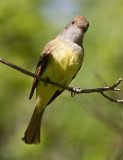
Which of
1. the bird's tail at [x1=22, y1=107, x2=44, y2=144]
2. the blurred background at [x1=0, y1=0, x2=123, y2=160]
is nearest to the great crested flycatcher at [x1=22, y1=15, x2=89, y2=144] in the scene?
the bird's tail at [x1=22, y1=107, x2=44, y2=144]

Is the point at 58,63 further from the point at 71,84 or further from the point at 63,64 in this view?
the point at 71,84

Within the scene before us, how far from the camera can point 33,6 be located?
8883 millimetres

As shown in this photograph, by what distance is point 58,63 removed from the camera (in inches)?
261

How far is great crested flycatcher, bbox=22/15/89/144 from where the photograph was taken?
21.7 ft

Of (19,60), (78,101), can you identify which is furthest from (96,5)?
(78,101)

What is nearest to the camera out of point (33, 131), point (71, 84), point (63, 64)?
point (63, 64)

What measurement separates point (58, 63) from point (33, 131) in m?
1.14

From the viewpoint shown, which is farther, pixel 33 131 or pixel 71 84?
pixel 71 84

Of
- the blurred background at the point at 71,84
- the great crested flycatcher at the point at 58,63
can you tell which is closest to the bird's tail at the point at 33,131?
the great crested flycatcher at the point at 58,63

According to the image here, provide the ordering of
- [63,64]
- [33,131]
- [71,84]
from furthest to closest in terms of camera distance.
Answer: [71,84], [33,131], [63,64]

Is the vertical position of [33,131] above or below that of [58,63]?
below

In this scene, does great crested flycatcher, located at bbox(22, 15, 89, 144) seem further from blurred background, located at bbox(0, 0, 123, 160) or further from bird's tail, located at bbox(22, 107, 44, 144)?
blurred background, located at bbox(0, 0, 123, 160)

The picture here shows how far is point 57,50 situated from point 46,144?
1966 millimetres

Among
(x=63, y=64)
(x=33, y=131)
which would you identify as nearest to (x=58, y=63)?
(x=63, y=64)
